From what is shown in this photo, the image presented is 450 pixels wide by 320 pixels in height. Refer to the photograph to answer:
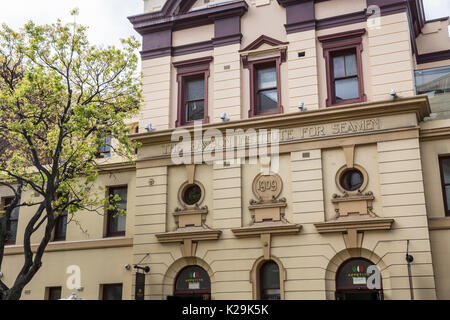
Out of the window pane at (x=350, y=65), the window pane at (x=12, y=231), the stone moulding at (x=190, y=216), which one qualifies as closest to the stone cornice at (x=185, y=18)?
the window pane at (x=350, y=65)

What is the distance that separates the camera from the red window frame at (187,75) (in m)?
21.0

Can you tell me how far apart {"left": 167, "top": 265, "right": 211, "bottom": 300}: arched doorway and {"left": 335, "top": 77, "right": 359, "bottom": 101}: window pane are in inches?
329

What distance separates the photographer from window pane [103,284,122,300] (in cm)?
2075

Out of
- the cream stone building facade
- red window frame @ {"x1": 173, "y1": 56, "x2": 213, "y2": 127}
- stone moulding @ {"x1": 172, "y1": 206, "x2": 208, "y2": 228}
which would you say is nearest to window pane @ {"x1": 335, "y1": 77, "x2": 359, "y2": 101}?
the cream stone building facade

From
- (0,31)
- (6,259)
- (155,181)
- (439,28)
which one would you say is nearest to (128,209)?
(155,181)

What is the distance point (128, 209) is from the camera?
21594 mm

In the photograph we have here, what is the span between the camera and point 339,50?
19281 millimetres

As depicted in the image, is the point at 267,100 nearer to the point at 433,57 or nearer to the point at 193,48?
the point at 193,48

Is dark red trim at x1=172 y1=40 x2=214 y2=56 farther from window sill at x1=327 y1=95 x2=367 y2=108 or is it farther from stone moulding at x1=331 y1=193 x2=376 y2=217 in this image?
stone moulding at x1=331 y1=193 x2=376 y2=217

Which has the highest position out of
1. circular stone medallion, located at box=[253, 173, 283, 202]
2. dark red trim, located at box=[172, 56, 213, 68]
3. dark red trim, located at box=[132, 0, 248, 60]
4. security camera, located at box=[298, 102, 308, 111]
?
dark red trim, located at box=[132, 0, 248, 60]

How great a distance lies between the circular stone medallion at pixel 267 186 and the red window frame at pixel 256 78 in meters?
2.56

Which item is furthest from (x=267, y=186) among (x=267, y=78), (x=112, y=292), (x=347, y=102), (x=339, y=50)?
(x=112, y=292)
